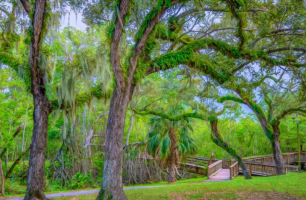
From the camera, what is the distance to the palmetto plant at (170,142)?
14.7m

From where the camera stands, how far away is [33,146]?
5930 millimetres

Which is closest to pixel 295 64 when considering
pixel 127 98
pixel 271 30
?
pixel 271 30

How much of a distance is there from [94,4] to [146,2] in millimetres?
3042

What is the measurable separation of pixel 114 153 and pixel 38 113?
2425 millimetres

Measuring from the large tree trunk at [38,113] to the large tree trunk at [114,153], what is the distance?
175 cm

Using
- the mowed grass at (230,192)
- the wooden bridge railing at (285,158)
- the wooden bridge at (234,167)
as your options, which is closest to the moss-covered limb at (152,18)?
the mowed grass at (230,192)

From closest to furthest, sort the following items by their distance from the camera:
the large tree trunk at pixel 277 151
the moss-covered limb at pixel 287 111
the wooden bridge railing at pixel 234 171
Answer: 1. the moss-covered limb at pixel 287 111
2. the large tree trunk at pixel 277 151
3. the wooden bridge railing at pixel 234 171

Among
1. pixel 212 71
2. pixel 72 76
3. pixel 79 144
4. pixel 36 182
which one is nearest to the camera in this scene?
pixel 36 182

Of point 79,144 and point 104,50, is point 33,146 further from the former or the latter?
point 79,144

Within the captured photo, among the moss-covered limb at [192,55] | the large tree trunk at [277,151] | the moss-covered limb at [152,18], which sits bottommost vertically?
the large tree trunk at [277,151]

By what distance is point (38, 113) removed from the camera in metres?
6.08

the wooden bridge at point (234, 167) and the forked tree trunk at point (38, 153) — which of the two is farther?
the wooden bridge at point (234, 167)

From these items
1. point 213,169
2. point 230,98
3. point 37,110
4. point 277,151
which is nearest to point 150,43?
point 37,110

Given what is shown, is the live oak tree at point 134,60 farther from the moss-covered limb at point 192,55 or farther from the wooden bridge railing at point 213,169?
the wooden bridge railing at point 213,169
